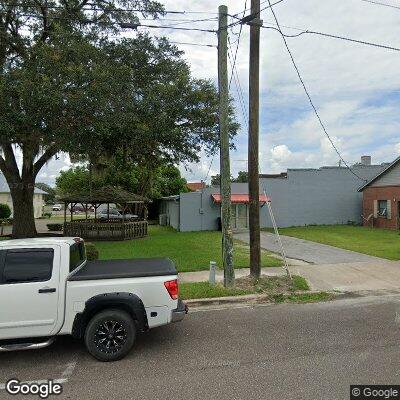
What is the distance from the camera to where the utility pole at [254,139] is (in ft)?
30.4

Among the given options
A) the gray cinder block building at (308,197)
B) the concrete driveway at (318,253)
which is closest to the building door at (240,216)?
the gray cinder block building at (308,197)

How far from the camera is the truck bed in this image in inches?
213

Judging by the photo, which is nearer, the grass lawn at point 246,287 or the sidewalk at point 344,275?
the grass lawn at point 246,287

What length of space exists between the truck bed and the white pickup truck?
0.05 ft

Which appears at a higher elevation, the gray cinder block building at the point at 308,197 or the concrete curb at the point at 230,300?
the gray cinder block building at the point at 308,197

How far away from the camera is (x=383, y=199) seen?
28.3 metres

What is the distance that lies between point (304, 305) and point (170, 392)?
447 centimetres

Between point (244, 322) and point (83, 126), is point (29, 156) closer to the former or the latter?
point (83, 126)

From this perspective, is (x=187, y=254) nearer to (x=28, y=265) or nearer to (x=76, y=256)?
(x=76, y=256)

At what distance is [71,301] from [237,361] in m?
2.33

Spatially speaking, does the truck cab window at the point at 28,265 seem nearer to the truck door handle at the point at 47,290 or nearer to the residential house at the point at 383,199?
the truck door handle at the point at 47,290

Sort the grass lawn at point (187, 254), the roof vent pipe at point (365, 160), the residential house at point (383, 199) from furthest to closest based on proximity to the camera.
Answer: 1. the roof vent pipe at point (365, 160)
2. the residential house at point (383, 199)
3. the grass lawn at point (187, 254)

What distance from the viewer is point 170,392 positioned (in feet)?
14.0

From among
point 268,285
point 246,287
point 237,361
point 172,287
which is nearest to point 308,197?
point 268,285
